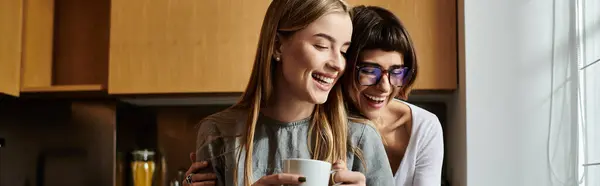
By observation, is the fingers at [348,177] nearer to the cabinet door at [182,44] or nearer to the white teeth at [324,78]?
the white teeth at [324,78]

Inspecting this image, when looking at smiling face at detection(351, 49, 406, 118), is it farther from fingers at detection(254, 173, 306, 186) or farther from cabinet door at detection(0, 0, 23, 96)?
cabinet door at detection(0, 0, 23, 96)

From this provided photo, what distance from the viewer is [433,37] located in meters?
2.17

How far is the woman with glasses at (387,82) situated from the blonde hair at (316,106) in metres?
0.06

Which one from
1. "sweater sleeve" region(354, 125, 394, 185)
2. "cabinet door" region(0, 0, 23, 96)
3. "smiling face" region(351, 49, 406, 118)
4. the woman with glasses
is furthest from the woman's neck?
"cabinet door" region(0, 0, 23, 96)

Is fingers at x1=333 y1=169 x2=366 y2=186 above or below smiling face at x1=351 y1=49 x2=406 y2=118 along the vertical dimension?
below

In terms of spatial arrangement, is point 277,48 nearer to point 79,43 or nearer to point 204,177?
point 204,177

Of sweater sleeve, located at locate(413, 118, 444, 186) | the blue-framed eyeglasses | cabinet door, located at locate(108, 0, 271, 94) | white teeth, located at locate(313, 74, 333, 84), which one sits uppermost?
cabinet door, located at locate(108, 0, 271, 94)

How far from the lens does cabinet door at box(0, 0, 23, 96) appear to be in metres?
2.29

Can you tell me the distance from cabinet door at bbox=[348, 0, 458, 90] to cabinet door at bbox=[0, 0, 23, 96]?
1.06m

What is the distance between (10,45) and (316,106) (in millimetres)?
1524

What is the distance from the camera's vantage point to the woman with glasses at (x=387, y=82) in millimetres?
1225

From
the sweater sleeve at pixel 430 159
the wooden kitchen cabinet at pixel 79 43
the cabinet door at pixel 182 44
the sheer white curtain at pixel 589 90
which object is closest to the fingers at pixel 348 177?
the sweater sleeve at pixel 430 159

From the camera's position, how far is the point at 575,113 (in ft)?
6.53

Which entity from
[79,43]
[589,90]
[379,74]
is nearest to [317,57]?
[379,74]
